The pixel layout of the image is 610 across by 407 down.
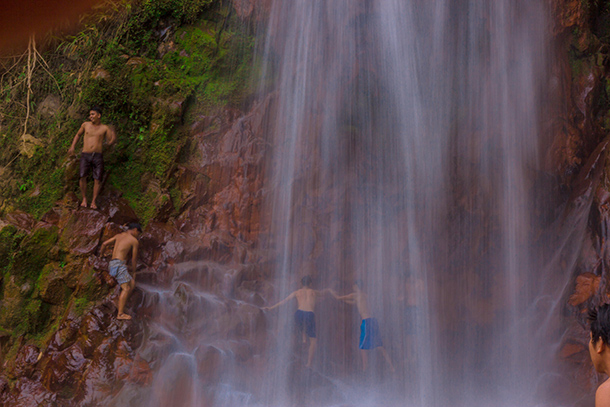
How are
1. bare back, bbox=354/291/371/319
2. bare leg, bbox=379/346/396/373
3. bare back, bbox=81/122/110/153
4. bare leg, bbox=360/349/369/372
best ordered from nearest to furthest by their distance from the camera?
bare leg, bbox=379/346/396/373 < bare leg, bbox=360/349/369/372 < bare back, bbox=354/291/371/319 < bare back, bbox=81/122/110/153

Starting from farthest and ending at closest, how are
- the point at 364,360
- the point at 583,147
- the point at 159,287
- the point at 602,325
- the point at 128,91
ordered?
the point at 128,91, the point at 583,147, the point at 159,287, the point at 364,360, the point at 602,325

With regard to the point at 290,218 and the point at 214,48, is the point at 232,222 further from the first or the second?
the point at 214,48

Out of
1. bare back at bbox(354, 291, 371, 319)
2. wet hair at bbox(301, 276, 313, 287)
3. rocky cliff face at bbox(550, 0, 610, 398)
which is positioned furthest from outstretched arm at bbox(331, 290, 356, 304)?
rocky cliff face at bbox(550, 0, 610, 398)

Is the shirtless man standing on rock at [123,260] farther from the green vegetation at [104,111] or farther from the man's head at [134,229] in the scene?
the green vegetation at [104,111]

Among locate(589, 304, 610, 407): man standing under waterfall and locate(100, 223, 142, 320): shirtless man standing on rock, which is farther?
locate(100, 223, 142, 320): shirtless man standing on rock

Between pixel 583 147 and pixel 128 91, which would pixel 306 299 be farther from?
pixel 583 147

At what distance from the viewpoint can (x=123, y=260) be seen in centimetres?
742

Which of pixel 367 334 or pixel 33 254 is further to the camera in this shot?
pixel 33 254

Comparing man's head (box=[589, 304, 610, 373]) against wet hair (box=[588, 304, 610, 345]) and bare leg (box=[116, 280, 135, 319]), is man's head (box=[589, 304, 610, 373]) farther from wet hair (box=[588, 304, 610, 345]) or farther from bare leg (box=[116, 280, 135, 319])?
bare leg (box=[116, 280, 135, 319])

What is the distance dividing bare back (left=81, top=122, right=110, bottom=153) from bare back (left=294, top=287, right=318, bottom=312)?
4.37m

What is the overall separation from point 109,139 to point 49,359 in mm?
3759

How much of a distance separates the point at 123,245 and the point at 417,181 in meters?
5.24

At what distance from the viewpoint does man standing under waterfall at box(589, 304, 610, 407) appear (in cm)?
249

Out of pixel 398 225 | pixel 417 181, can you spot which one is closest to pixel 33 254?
pixel 398 225
